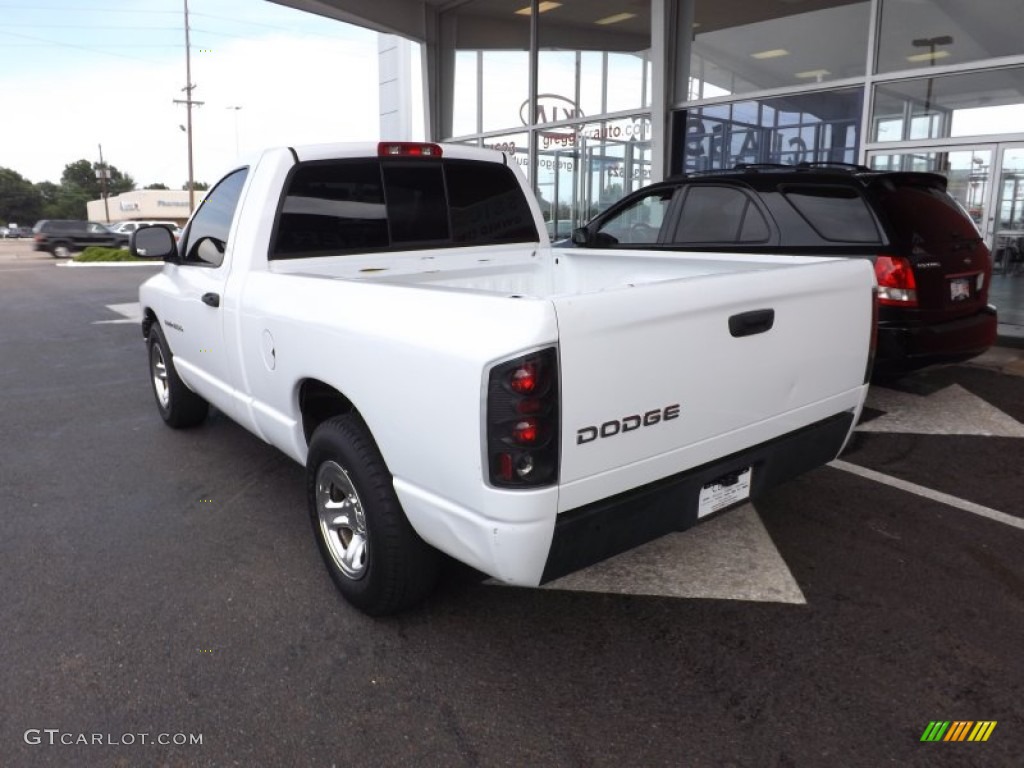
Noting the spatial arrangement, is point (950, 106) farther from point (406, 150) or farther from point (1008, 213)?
point (406, 150)

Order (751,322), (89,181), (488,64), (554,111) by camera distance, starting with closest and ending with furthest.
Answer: (751,322) → (554,111) → (488,64) → (89,181)

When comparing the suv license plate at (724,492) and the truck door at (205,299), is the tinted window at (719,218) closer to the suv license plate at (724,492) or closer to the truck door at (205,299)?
the suv license plate at (724,492)

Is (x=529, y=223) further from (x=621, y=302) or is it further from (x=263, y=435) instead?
(x=621, y=302)

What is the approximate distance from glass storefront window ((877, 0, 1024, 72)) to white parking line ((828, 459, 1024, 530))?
7.00 metres

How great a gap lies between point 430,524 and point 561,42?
13858 millimetres

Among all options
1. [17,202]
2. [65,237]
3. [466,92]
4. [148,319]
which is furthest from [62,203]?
[148,319]

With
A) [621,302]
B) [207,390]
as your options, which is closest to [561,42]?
[207,390]

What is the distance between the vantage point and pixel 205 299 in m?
3.78

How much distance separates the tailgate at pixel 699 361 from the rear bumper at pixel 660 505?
48 mm

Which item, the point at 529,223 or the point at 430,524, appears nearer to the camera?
the point at 430,524

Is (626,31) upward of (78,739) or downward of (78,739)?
upward

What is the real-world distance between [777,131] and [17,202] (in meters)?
128

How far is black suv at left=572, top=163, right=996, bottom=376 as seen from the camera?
5078mm

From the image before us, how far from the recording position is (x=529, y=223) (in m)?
4.55
